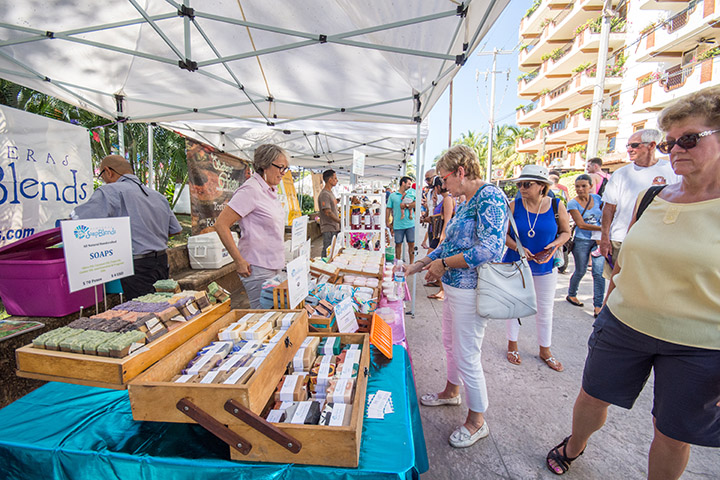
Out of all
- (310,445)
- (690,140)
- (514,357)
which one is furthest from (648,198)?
(514,357)

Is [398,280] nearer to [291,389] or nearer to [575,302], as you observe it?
[291,389]

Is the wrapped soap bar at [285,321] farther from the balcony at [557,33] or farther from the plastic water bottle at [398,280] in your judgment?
the balcony at [557,33]

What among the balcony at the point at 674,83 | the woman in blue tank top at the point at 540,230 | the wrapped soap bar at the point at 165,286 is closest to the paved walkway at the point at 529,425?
the woman in blue tank top at the point at 540,230

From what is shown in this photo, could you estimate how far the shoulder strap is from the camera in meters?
1.44

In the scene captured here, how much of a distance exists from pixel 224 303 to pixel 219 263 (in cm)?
365

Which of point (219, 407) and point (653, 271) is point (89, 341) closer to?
point (219, 407)

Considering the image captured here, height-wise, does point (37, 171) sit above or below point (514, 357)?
above

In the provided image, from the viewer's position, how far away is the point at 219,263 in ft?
16.2

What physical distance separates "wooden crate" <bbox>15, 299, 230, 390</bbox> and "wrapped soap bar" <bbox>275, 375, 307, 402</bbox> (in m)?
0.48

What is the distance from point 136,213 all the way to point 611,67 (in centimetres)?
2673

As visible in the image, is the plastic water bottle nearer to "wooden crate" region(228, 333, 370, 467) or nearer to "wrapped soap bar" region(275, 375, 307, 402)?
"wrapped soap bar" region(275, 375, 307, 402)

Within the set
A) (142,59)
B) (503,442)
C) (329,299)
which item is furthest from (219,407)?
(142,59)

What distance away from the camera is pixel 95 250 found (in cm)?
162

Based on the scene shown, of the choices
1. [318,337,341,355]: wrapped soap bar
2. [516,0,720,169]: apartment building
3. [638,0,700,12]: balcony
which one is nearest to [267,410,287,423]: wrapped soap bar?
[318,337,341,355]: wrapped soap bar
